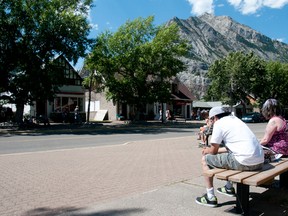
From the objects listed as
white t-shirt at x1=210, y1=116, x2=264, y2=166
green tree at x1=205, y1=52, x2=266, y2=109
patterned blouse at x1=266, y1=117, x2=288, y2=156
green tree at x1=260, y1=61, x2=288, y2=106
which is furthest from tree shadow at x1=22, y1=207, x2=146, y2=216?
green tree at x1=260, y1=61, x2=288, y2=106

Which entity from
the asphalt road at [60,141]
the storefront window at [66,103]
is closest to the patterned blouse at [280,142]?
the asphalt road at [60,141]

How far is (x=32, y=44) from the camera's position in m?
28.0

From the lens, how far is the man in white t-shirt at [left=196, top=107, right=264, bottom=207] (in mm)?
5001

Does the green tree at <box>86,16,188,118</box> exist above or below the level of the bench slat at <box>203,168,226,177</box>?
above

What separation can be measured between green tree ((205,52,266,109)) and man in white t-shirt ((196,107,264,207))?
53911 mm

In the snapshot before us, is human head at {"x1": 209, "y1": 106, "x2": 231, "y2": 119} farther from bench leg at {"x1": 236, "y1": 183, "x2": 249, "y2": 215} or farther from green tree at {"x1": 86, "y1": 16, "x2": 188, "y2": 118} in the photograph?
green tree at {"x1": 86, "y1": 16, "x2": 188, "y2": 118}

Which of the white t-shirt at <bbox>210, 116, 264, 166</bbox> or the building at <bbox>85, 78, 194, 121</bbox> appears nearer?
the white t-shirt at <bbox>210, 116, 264, 166</bbox>

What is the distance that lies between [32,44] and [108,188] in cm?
2373

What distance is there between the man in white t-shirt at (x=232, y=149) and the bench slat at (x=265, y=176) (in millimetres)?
179

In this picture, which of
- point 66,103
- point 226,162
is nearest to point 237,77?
point 66,103

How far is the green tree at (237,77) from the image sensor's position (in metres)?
57.8

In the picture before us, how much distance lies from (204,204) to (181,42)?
1372 inches

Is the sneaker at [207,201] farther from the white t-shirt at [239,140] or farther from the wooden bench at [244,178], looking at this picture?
the white t-shirt at [239,140]

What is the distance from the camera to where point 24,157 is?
10.7 metres
